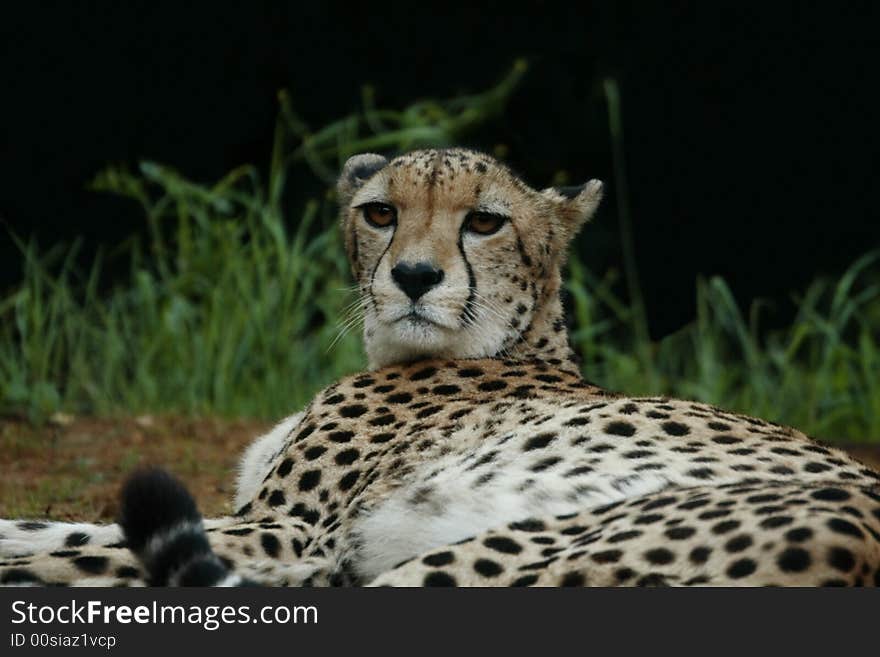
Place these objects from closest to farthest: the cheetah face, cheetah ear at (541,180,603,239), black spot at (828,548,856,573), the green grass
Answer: black spot at (828,548,856,573) → the cheetah face → cheetah ear at (541,180,603,239) → the green grass

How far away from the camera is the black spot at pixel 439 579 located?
2482mm

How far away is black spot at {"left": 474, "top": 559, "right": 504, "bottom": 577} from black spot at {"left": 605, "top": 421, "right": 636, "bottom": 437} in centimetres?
57

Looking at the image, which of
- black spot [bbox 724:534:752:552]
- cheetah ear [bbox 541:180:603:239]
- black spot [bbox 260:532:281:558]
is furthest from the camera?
cheetah ear [bbox 541:180:603:239]

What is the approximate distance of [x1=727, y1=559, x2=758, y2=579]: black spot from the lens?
2246 mm

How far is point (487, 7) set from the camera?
7641 millimetres

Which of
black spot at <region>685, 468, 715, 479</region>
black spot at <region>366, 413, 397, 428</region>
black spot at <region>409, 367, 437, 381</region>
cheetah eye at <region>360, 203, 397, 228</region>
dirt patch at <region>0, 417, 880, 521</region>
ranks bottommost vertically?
dirt patch at <region>0, 417, 880, 521</region>

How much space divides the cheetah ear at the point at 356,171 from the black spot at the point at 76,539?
1.21m

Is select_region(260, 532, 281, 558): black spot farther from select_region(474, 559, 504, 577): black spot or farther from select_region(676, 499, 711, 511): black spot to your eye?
select_region(676, 499, 711, 511): black spot

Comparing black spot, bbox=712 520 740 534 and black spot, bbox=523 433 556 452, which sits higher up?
black spot, bbox=523 433 556 452

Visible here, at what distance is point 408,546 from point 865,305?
5283mm

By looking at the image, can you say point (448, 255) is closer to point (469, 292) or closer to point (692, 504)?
point (469, 292)

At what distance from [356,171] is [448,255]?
2.03 ft

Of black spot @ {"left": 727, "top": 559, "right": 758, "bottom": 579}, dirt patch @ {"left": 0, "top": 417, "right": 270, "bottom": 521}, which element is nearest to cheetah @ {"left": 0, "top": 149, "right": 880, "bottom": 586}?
black spot @ {"left": 727, "top": 559, "right": 758, "bottom": 579}

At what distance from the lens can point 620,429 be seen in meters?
3.01
